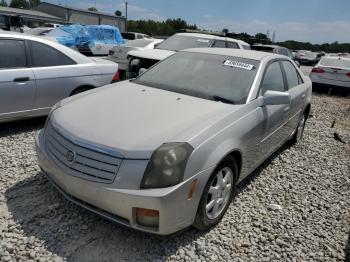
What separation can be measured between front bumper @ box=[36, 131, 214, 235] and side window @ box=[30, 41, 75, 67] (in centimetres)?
262

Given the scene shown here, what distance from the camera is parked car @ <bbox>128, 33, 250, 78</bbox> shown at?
7.73 m

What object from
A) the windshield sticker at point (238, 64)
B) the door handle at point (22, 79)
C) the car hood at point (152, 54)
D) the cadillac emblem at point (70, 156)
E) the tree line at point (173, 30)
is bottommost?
the tree line at point (173, 30)

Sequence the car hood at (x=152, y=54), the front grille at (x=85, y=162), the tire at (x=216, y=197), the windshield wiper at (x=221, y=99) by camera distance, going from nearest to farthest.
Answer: the front grille at (x=85, y=162), the tire at (x=216, y=197), the windshield wiper at (x=221, y=99), the car hood at (x=152, y=54)

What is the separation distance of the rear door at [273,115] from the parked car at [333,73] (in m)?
8.73

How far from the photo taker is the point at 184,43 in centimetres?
884

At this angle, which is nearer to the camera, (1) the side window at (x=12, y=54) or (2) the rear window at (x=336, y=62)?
(1) the side window at (x=12, y=54)

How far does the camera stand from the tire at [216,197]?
2.77 m

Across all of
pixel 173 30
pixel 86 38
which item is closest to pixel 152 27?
pixel 173 30

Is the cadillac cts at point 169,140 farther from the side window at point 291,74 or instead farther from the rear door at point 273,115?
the side window at point 291,74

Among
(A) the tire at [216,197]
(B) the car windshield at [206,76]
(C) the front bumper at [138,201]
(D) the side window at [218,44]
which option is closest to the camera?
(C) the front bumper at [138,201]

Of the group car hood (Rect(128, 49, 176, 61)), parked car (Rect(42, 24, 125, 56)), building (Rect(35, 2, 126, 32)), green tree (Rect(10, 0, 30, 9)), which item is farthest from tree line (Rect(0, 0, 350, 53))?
car hood (Rect(128, 49, 176, 61))

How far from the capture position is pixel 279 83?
4320 millimetres

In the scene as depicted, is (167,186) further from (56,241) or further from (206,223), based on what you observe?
(56,241)

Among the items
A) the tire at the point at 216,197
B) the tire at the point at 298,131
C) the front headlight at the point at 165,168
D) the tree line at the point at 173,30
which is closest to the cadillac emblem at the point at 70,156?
the front headlight at the point at 165,168
